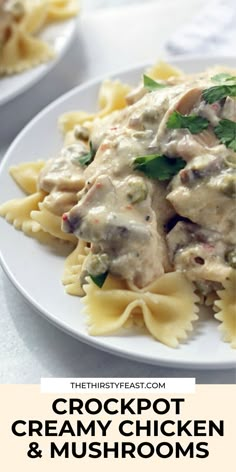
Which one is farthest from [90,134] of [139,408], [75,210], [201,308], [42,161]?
[139,408]

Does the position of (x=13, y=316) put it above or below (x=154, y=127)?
below

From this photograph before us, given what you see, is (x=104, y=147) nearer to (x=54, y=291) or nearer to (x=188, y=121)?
(x=188, y=121)

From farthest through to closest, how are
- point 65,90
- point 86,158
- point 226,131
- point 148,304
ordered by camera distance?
point 65,90 → point 86,158 → point 226,131 → point 148,304

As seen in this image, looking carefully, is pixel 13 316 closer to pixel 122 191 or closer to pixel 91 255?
pixel 91 255

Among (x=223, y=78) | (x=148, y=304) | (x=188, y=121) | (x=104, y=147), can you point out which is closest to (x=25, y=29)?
(x=104, y=147)

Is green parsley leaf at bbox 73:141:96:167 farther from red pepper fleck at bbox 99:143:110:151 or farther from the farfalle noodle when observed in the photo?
the farfalle noodle

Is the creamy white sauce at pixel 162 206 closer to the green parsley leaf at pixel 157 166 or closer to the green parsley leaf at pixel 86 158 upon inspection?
the green parsley leaf at pixel 157 166

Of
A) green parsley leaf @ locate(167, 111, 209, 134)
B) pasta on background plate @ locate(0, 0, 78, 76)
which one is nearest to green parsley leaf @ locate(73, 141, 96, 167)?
green parsley leaf @ locate(167, 111, 209, 134)
